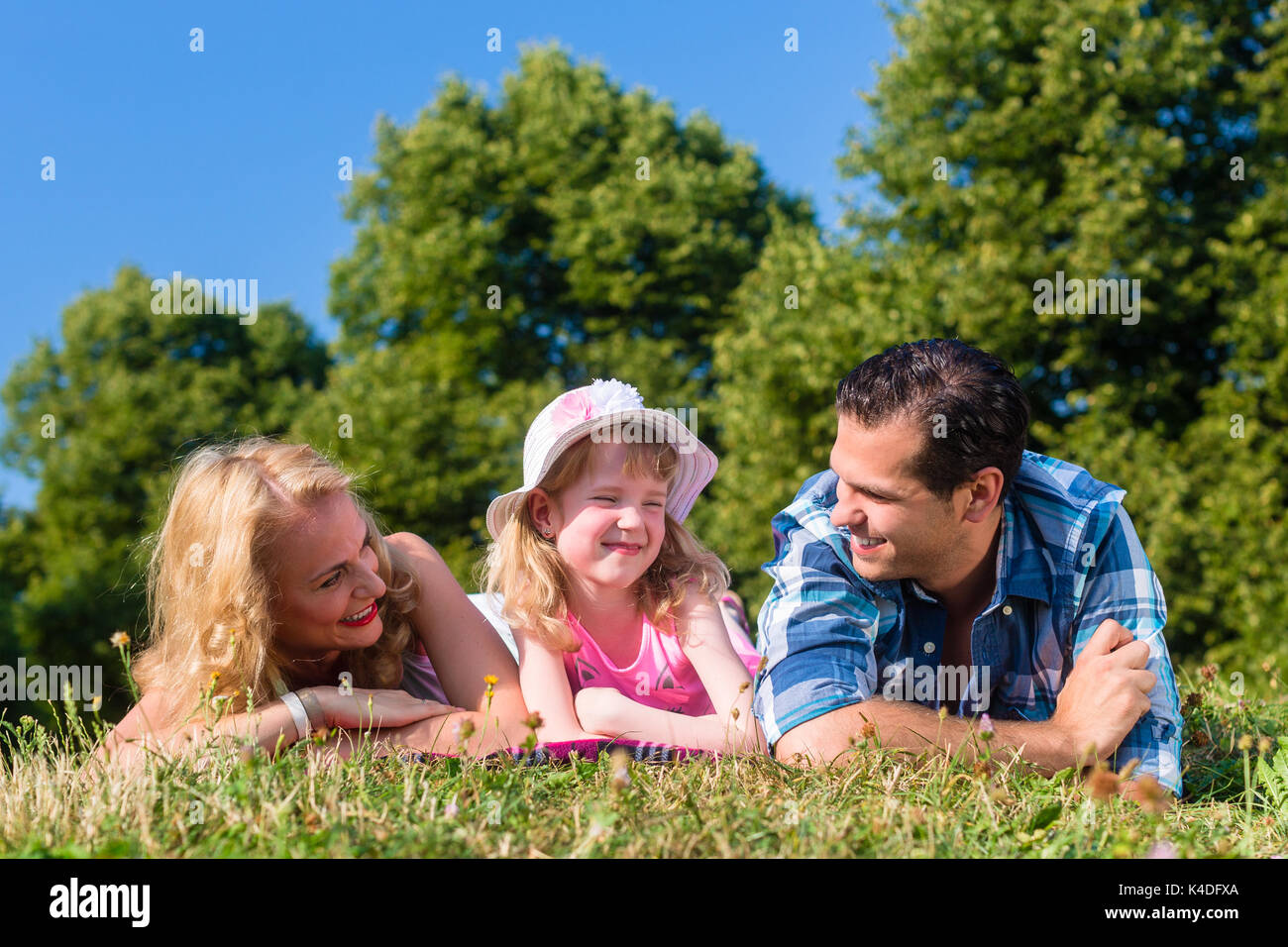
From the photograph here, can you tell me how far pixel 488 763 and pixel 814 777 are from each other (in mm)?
936

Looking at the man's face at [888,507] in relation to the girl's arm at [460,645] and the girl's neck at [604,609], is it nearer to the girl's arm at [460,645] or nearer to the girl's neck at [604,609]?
the girl's neck at [604,609]

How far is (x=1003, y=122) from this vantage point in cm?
1331

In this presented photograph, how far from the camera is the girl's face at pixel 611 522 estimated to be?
3783mm

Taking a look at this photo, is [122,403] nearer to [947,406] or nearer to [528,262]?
[528,262]

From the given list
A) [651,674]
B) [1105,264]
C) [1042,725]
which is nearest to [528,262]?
[1105,264]

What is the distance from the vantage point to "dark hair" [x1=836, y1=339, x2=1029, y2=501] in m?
3.45

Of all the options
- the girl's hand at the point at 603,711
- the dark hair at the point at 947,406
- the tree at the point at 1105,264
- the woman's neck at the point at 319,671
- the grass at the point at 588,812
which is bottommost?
the grass at the point at 588,812

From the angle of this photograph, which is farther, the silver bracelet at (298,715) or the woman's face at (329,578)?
the woman's face at (329,578)

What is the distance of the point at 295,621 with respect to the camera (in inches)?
142

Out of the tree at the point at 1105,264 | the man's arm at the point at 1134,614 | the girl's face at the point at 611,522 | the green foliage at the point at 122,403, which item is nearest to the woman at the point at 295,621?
the girl's face at the point at 611,522

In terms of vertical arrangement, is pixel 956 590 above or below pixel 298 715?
above

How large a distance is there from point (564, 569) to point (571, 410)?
25.0 inches
